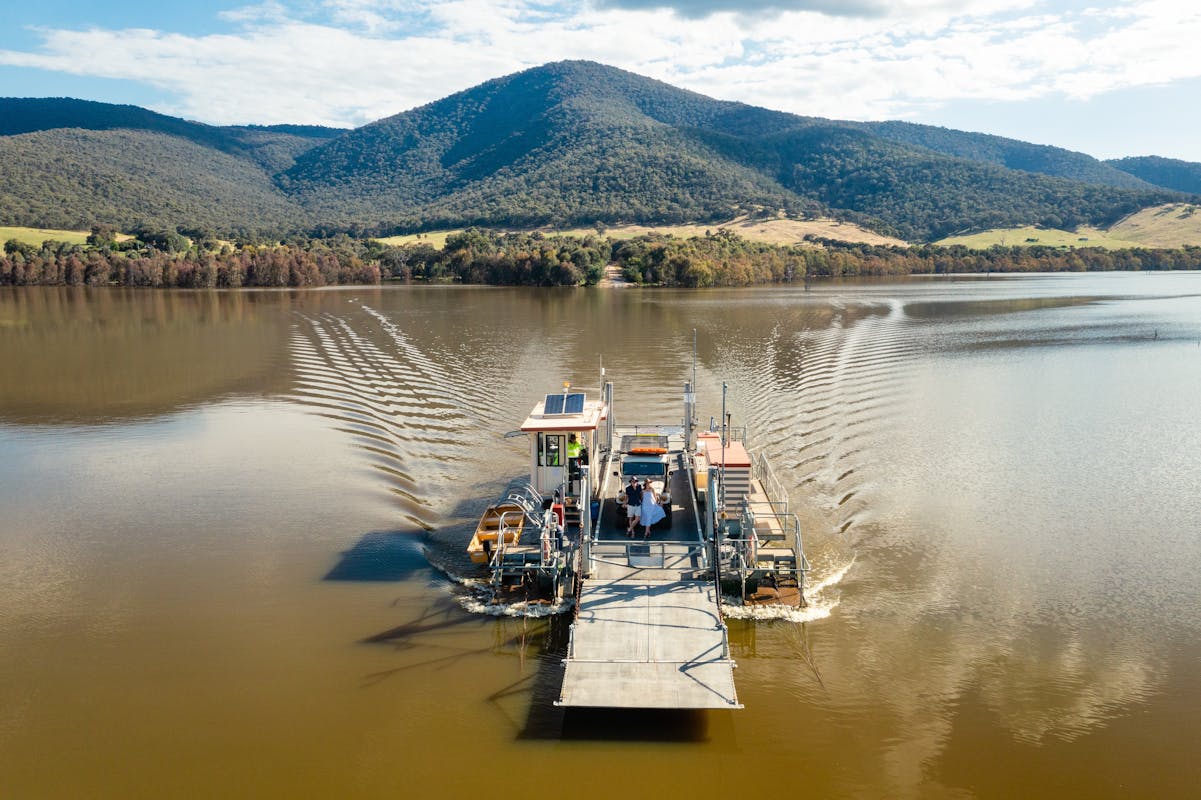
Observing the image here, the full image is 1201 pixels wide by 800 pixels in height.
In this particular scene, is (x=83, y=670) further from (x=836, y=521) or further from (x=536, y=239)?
(x=536, y=239)

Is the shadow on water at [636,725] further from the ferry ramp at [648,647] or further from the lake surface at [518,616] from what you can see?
the ferry ramp at [648,647]

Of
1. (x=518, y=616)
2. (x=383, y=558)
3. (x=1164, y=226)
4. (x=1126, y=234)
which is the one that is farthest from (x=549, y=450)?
(x=1164, y=226)

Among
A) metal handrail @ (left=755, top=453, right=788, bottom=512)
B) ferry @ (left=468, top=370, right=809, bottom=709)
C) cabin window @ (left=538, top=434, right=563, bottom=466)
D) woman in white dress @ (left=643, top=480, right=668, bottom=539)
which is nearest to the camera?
ferry @ (left=468, top=370, right=809, bottom=709)

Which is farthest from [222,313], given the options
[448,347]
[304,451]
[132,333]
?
[304,451]

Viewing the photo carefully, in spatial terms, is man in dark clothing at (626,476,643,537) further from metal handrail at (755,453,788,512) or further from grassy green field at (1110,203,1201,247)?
grassy green field at (1110,203,1201,247)

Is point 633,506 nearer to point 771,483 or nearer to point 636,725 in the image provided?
point 636,725

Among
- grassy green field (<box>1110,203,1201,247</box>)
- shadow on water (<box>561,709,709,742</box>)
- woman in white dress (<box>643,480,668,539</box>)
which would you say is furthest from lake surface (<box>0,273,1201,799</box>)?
grassy green field (<box>1110,203,1201,247</box>)

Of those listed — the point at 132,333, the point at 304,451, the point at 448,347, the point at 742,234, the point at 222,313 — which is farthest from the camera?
the point at 742,234
